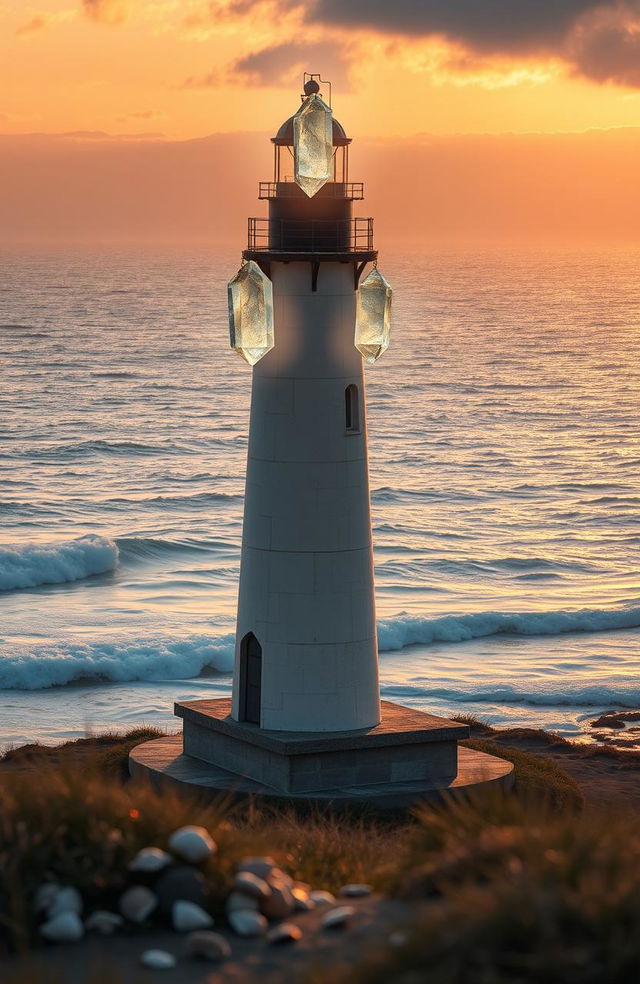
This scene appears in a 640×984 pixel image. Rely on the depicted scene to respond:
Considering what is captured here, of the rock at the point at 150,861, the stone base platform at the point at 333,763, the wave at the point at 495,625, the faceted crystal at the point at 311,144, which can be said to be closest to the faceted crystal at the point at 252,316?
the faceted crystal at the point at 311,144

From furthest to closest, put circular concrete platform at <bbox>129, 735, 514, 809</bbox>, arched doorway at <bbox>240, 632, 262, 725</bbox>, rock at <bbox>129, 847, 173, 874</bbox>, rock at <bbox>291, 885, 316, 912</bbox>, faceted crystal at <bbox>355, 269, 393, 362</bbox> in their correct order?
arched doorway at <bbox>240, 632, 262, 725</bbox>
faceted crystal at <bbox>355, 269, 393, 362</bbox>
circular concrete platform at <bbox>129, 735, 514, 809</bbox>
rock at <bbox>291, 885, 316, 912</bbox>
rock at <bbox>129, 847, 173, 874</bbox>

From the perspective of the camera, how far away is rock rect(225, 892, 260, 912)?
8359 mm

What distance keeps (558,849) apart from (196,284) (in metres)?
156

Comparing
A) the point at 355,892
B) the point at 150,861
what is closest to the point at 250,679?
the point at 355,892

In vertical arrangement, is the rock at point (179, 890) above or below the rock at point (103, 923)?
above

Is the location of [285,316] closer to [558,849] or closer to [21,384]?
[558,849]

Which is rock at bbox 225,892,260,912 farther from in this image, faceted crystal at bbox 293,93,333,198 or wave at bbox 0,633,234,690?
wave at bbox 0,633,234,690

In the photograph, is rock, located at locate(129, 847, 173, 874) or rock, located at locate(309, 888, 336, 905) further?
rock, located at locate(309, 888, 336, 905)

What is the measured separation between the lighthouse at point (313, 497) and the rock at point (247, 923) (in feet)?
22.3

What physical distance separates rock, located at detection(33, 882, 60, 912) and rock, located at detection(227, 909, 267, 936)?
3.19 ft

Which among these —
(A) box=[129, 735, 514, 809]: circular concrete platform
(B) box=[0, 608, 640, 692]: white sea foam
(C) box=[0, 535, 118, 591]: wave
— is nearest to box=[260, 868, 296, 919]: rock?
(A) box=[129, 735, 514, 809]: circular concrete platform

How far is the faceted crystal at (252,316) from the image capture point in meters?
15.3

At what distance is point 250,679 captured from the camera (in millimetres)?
16094

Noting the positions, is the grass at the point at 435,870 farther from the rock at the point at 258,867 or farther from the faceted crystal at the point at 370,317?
the faceted crystal at the point at 370,317
